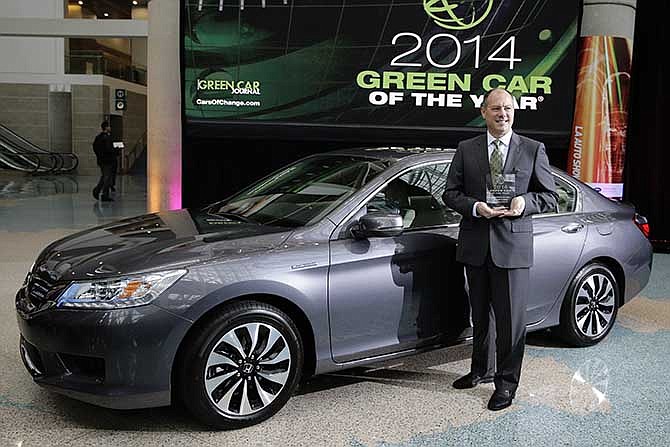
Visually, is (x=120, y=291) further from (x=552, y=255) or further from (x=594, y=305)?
(x=594, y=305)

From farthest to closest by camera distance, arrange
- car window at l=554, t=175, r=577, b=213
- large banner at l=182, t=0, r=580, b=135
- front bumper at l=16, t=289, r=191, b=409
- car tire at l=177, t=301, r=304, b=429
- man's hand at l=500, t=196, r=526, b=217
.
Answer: large banner at l=182, t=0, r=580, b=135 < car window at l=554, t=175, r=577, b=213 < man's hand at l=500, t=196, r=526, b=217 < car tire at l=177, t=301, r=304, b=429 < front bumper at l=16, t=289, r=191, b=409

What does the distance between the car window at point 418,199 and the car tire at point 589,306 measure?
3.61 feet

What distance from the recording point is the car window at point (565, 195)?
15.8 ft

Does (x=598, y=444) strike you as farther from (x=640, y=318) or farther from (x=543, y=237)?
(x=640, y=318)

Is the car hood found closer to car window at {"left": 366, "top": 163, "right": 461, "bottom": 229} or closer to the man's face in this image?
car window at {"left": 366, "top": 163, "right": 461, "bottom": 229}

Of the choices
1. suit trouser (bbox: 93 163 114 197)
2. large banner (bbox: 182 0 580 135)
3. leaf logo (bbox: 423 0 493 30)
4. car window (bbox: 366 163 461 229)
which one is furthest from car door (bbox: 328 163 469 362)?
suit trouser (bbox: 93 163 114 197)

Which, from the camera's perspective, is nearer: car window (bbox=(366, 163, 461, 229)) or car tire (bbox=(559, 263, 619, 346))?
car window (bbox=(366, 163, 461, 229))

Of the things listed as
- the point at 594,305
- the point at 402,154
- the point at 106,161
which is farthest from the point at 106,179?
the point at 594,305

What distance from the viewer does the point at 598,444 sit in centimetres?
351

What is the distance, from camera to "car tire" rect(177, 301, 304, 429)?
3.42 meters

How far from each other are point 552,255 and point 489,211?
1043 mm

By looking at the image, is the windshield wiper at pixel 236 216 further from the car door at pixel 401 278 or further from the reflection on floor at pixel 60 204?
the reflection on floor at pixel 60 204

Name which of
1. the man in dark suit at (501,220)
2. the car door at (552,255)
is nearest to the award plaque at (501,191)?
the man in dark suit at (501,220)

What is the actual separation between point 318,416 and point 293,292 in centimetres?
69
